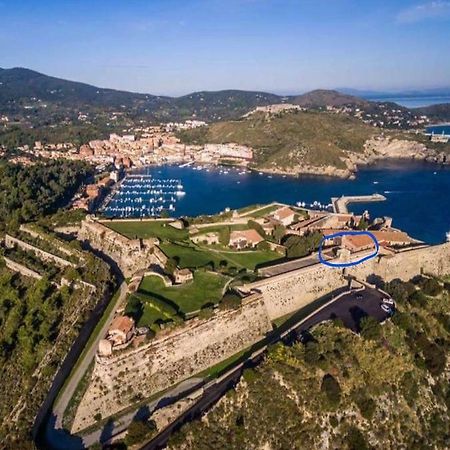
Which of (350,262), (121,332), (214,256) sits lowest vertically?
(350,262)

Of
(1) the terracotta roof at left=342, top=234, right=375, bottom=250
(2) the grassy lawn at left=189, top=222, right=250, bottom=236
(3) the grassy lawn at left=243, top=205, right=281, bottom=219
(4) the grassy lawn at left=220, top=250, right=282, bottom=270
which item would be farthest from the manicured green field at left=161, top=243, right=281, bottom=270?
(3) the grassy lawn at left=243, top=205, right=281, bottom=219

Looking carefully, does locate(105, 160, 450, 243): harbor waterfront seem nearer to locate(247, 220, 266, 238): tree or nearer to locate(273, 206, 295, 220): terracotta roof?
locate(273, 206, 295, 220): terracotta roof

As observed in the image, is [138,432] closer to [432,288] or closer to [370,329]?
[370,329]

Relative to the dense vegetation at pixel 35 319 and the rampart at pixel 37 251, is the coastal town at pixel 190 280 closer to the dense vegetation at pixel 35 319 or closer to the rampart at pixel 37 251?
the rampart at pixel 37 251

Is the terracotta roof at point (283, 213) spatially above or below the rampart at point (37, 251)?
below

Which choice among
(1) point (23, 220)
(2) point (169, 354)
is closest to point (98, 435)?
(2) point (169, 354)

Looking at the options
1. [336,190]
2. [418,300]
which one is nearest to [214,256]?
[418,300]

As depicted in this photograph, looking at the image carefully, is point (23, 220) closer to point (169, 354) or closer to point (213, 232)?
point (213, 232)

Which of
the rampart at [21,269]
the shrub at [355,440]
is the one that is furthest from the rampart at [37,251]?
the shrub at [355,440]
